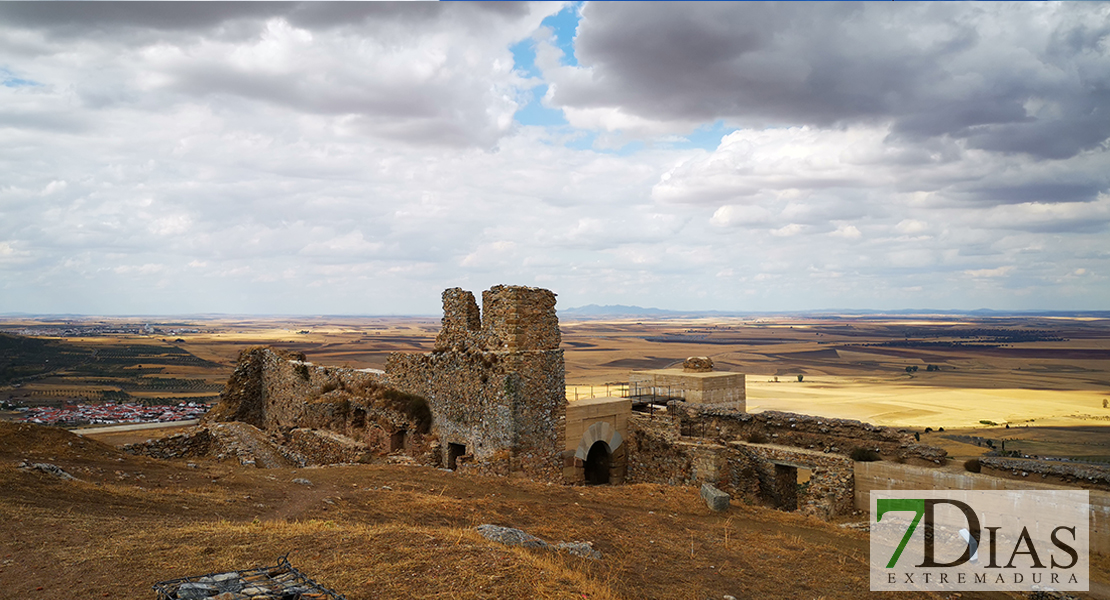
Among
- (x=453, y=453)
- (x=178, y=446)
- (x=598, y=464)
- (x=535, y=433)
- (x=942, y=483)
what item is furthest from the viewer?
(x=178, y=446)

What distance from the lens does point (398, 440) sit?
18.0 metres

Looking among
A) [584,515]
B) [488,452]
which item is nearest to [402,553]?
[584,515]

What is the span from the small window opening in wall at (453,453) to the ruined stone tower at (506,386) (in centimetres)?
3

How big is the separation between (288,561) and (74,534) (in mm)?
2996

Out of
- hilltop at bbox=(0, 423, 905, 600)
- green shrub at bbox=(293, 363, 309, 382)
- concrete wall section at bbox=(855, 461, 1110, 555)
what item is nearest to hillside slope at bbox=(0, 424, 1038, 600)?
hilltop at bbox=(0, 423, 905, 600)

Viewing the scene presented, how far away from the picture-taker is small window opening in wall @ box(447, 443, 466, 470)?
655 inches

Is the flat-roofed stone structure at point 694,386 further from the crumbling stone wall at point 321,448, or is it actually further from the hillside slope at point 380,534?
the crumbling stone wall at point 321,448

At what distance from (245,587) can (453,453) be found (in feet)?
37.4

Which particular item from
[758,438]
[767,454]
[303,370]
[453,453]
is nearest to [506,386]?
[453,453]

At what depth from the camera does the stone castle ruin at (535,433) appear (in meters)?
14.8

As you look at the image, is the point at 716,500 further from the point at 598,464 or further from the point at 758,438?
the point at 598,464

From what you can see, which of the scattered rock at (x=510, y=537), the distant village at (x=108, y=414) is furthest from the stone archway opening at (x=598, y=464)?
the distant village at (x=108, y=414)

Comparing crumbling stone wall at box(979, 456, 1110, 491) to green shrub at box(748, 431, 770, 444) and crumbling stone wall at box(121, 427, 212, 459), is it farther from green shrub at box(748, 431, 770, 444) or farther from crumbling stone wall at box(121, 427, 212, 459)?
crumbling stone wall at box(121, 427, 212, 459)

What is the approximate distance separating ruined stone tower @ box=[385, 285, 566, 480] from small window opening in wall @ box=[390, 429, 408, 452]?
5.99 ft
